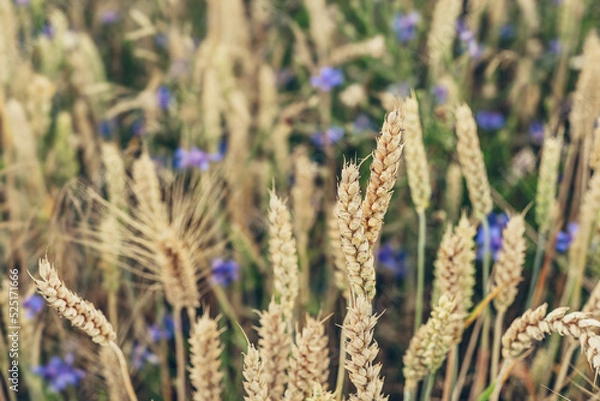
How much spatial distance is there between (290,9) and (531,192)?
3.29 feet

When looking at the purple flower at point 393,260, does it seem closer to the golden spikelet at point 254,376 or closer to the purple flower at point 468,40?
the purple flower at point 468,40

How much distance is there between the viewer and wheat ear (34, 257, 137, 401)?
57 cm

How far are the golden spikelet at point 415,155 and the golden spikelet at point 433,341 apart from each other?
169mm

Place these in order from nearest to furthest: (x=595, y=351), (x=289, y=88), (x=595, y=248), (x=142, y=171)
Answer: (x=595, y=351) → (x=142, y=171) → (x=595, y=248) → (x=289, y=88)

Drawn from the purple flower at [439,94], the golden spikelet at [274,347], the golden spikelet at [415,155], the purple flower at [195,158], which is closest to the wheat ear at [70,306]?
the golden spikelet at [274,347]

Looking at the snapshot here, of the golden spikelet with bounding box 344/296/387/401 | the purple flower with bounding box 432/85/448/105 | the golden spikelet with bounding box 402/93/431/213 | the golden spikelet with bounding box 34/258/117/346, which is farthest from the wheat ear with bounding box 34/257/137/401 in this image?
Result: the purple flower with bounding box 432/85/448/105

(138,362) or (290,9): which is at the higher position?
(290,9)

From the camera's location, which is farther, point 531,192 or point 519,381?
point 531,192

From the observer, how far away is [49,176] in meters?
1.40

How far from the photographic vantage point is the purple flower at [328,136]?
1349 mm

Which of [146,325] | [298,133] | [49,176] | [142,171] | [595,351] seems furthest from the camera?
[298,133]

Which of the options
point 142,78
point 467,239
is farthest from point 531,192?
point 142,78

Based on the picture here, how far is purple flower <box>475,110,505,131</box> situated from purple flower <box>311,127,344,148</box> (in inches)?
14.3

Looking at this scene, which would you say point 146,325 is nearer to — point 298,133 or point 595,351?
point 298,133
